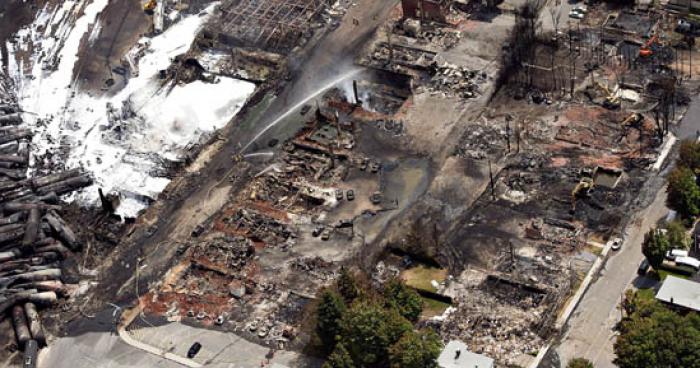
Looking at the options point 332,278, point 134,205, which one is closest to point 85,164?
point 134,205

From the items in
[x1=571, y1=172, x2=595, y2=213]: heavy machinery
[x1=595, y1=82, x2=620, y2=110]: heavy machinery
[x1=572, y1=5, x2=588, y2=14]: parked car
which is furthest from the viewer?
[x1=572, y1=5, x2=588, y2=14]: parked car

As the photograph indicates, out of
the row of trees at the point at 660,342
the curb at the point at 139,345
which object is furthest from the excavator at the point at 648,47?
the curb at the point at 139,345

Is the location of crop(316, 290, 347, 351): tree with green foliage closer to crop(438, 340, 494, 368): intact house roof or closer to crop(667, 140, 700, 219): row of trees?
crop(438, 340, 494, 368): intact house roof

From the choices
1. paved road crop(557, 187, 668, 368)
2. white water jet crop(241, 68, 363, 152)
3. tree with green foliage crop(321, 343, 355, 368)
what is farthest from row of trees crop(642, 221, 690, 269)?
white water jet crop(241, 68, 363, 152)

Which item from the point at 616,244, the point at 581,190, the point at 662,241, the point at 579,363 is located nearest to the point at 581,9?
the point at 581,190

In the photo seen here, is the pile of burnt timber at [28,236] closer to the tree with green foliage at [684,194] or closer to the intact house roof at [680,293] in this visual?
the intact house roof at [680,293]

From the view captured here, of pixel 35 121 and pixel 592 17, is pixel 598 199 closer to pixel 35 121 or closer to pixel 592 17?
pixel 592 17
